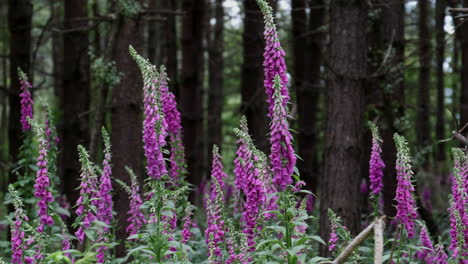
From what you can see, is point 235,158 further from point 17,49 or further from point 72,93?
point 72,93

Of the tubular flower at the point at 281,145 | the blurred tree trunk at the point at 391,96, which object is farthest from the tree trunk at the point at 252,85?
the tubular flower at the point at 281,145

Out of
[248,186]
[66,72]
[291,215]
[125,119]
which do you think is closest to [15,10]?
[66,72]

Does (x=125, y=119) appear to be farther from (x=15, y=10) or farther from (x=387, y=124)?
(x=387, y=124)

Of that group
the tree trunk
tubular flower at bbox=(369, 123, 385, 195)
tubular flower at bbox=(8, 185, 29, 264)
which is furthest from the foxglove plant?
the tree trunk

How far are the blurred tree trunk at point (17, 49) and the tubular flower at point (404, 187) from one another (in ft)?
23.7

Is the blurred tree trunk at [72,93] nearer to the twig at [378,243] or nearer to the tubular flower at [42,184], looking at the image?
the tubular flower at [42,184]

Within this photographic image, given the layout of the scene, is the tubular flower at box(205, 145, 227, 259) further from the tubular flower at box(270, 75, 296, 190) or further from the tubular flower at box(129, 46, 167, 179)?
the tubular flower at box(270, 75, 296, 190)

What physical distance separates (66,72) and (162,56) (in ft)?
26.9

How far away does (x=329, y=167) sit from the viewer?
847 centimetres

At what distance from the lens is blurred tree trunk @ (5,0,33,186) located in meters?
10.4

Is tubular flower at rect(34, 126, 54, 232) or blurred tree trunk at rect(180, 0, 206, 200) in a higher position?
blurred tree trunk at rect(180, 0, 206, 200)

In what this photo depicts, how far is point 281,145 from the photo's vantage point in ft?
16.2

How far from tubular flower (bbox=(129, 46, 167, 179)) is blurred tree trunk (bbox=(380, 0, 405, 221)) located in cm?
598

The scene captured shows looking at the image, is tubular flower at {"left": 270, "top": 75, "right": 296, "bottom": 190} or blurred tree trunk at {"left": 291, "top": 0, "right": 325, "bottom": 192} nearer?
tubular flower at {"left": 270, "top": 75, "right": 296, "bottom": 190}
